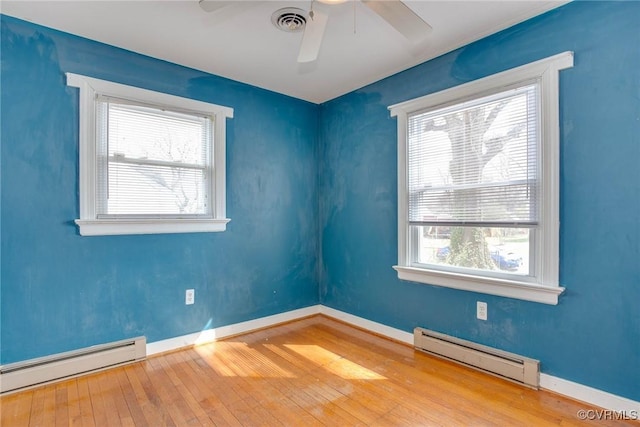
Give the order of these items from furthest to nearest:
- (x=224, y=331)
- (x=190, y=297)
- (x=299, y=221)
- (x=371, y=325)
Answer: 1. (x=299, y=221)
2. (x=371, y=325)
3. (x=224, y=331)
4. (x=190, y=297)

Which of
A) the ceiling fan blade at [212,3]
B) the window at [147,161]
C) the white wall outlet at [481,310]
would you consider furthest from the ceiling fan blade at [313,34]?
the white wall outlet at [481,310]

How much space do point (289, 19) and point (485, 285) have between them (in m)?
2.32

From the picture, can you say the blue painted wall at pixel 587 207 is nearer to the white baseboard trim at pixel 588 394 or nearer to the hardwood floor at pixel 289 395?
the white baseboard trim at pixel 588 394

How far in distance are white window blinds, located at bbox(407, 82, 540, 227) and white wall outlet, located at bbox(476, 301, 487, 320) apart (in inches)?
23.5

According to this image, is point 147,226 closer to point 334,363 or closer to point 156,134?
point 156,134

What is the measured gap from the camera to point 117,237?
8.52 feet

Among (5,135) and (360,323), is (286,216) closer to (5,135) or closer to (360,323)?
(360,323)

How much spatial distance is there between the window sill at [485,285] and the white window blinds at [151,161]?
1.99 m

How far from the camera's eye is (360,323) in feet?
11.2

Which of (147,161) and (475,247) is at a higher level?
(147,161)

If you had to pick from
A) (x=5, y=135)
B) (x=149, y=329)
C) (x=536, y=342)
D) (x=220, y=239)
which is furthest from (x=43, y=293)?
(x=536, y=342)

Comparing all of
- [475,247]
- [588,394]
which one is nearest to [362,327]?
[475,247]

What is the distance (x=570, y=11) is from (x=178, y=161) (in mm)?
3039

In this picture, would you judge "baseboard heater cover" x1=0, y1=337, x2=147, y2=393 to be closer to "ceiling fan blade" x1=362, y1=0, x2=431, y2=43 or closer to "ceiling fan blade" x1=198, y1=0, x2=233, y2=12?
"ceiling fan blade" x1=198, y1=0, x2=233, y2=12
